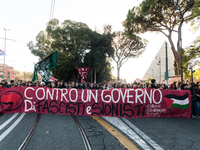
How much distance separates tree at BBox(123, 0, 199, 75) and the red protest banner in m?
16.4

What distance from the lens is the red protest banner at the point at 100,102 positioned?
5.89m

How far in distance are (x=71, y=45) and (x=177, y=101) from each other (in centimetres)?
1886

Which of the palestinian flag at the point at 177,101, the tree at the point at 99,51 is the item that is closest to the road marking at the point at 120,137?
the palestinian flag at the point at 177,101

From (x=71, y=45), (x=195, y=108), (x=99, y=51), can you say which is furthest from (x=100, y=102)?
(x=99, y=51)

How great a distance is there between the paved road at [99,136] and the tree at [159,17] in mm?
18669

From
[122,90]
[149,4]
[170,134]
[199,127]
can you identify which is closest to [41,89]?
[122,90]

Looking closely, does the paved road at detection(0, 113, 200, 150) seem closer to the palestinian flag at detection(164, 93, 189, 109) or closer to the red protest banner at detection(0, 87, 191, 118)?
the red protest banner at detection(0, 87, 191, 118)

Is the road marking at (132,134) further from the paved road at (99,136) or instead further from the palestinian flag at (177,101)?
the palestinian flag at (177,101)

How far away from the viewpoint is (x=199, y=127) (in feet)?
14.9

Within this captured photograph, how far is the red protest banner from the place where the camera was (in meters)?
5.89

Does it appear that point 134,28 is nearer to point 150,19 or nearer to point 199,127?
point 150,19

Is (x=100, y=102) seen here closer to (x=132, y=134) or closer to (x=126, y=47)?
(x=132, y=134)

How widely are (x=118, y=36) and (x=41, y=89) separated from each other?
24176 mm

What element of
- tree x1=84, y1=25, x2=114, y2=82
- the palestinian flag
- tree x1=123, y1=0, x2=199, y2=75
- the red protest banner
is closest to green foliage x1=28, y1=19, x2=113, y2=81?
tree x1=84, y1=25, x2=114, y2=82
